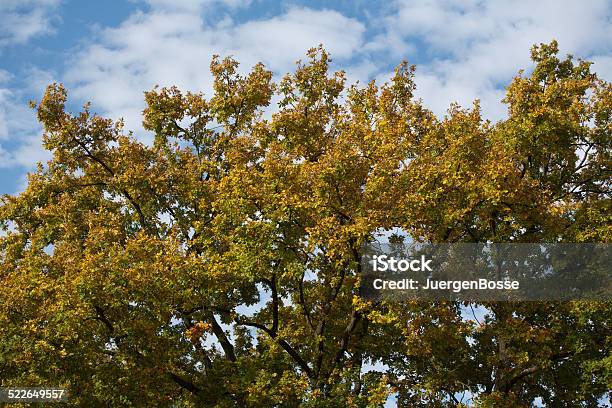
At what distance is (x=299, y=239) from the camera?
2188cm

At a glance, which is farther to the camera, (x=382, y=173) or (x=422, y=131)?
(x=422, y=131)

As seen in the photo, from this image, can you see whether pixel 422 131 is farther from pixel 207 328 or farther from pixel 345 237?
pixel 207 328

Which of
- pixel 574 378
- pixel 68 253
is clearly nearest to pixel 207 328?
pixel 68 253

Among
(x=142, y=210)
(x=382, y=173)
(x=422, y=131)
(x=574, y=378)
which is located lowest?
(x=574, y=378)

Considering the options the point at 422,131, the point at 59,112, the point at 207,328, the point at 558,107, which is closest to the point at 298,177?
the point at 207,328

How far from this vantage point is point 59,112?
90.8ft

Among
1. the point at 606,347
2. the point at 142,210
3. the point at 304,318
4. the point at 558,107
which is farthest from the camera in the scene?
the point at 142,210

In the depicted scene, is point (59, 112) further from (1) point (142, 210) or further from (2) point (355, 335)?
(2) point (355, 335)

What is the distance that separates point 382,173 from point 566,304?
7.50 metres

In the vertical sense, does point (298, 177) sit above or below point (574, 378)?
above

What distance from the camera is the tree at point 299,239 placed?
20.7 metres

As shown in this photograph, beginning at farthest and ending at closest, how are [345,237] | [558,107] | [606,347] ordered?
[558,107]
[606,347]
[345,237]

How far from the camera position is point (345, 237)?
20.7m

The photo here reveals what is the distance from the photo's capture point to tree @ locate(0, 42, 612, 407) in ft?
67.8
